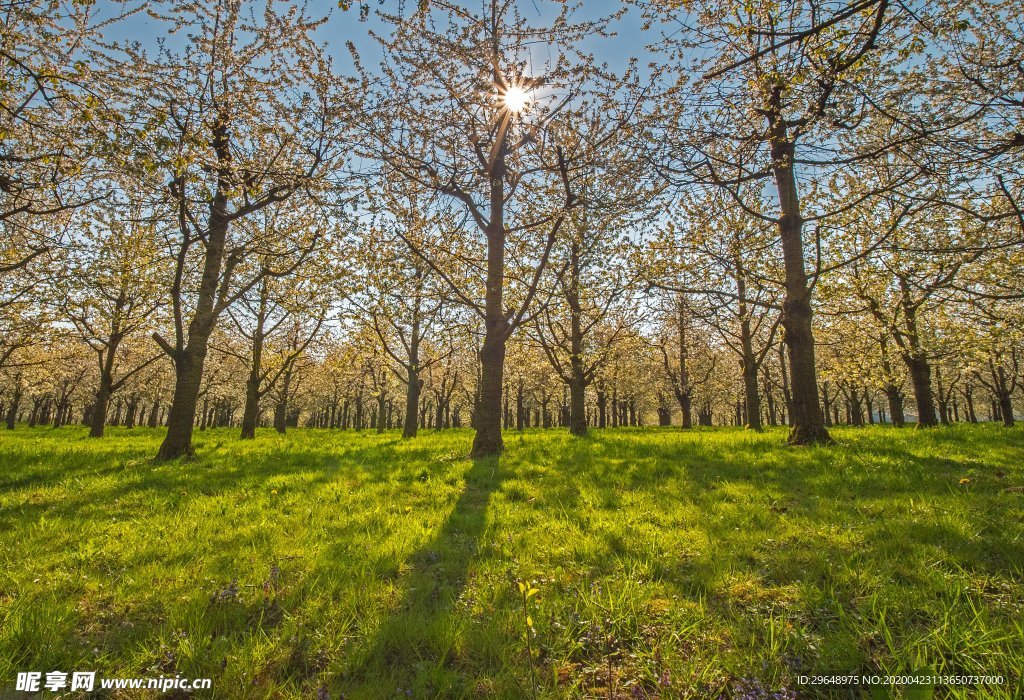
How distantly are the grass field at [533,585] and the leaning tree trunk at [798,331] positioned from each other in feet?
10.5

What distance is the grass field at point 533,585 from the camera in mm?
2529

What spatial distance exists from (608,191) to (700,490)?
23.6 ft

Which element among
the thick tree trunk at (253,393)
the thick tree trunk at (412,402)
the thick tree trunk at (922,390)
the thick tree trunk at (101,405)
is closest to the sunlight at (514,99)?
the thick tree trunk at (412,402)

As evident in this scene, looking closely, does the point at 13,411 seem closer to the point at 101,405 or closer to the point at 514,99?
the point at 101,405

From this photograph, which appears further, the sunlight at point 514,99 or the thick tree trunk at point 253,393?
the thick tree trunk at point 253,393

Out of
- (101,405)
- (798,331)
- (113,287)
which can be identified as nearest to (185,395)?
(113,287)

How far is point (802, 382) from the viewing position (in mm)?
10570

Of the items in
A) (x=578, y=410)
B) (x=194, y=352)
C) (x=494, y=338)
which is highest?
(x=494, y=338)

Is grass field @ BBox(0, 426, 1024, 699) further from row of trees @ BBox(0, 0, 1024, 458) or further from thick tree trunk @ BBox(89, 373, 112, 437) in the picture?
thick tree trunk @ BBox(89, 373, 112, 437)

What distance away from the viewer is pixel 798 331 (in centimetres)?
1066

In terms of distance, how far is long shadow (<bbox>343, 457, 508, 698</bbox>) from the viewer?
8.39ft

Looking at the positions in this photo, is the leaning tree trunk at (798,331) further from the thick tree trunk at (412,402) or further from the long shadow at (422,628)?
the thick tree trunk at (412,402)

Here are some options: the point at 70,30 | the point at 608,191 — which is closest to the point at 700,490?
the point at 608,191

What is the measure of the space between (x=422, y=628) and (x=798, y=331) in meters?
11.2
